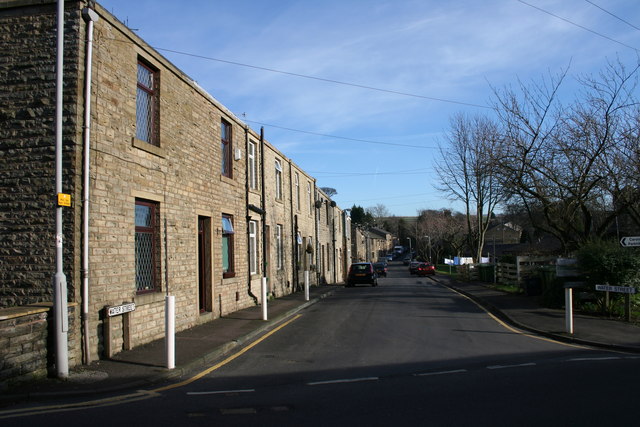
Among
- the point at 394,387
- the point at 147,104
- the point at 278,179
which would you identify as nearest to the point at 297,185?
the point at 278,179

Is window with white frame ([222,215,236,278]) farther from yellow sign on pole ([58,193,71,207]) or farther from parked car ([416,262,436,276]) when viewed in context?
parked car ([416,262,436,276])

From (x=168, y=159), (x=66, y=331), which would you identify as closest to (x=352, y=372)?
(x=66, y=331)

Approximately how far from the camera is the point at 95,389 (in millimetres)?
6781

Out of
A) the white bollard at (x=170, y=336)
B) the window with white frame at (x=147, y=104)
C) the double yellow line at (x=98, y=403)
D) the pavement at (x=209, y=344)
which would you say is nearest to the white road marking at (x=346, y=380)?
the double yellow line at (x=98, y=403)

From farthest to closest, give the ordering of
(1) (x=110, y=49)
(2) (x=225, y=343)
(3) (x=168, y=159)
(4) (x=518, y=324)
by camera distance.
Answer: (4) (x=518, y=324) → (3) (x=168, y=159) → (2) (x=225, y=343) → (1) (x=110, y=49)

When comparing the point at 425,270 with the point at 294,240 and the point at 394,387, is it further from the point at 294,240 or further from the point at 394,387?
the point at 394,387

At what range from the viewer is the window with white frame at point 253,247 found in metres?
17.5

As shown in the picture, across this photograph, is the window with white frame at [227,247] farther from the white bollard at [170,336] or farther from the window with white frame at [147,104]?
the white bollard at [170,336]

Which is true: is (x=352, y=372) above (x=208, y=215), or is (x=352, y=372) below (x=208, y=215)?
below

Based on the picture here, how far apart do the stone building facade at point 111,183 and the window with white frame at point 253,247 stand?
2679mm

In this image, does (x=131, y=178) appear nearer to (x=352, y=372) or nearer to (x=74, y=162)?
(x=74, y=162)

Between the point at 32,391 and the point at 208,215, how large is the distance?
7300mm

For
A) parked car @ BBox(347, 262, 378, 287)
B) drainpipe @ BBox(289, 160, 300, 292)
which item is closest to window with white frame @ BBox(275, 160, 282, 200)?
drainpipe @ BBox(289, 160, 300, 292)

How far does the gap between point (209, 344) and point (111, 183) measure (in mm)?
3647
